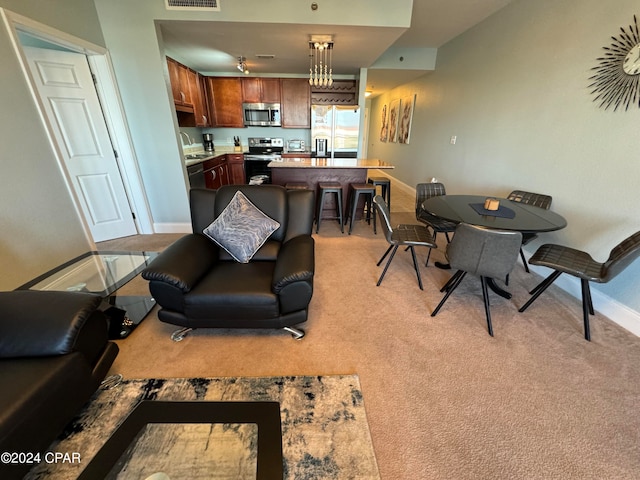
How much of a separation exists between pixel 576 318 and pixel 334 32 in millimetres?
3768

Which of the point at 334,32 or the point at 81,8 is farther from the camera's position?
the point at 334,32

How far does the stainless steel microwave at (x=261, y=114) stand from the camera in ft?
18.0

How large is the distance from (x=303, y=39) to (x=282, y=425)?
4.13m

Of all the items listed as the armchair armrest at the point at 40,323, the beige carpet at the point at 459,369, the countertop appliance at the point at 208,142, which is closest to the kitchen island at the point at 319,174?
the beige carpet at the point at 459,369

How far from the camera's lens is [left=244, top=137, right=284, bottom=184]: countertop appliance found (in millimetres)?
5598

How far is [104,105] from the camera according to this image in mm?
3172

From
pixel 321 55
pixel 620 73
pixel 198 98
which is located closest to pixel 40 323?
pixel 620 73

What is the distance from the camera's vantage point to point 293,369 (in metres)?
1.66

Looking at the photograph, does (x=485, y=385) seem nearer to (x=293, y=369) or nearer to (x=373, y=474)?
(x=373, y=474)

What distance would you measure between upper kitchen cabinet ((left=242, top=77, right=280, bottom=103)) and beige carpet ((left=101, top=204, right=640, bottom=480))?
181 inches

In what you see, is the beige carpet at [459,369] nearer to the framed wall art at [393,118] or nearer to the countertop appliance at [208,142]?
the countertop appliance at [208,142]

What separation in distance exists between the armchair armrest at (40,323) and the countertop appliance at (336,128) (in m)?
4.95

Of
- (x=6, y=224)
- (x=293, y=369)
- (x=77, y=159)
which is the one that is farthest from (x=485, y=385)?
(x=77, y=159)

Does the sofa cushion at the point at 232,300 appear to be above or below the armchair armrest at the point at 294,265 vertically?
below
